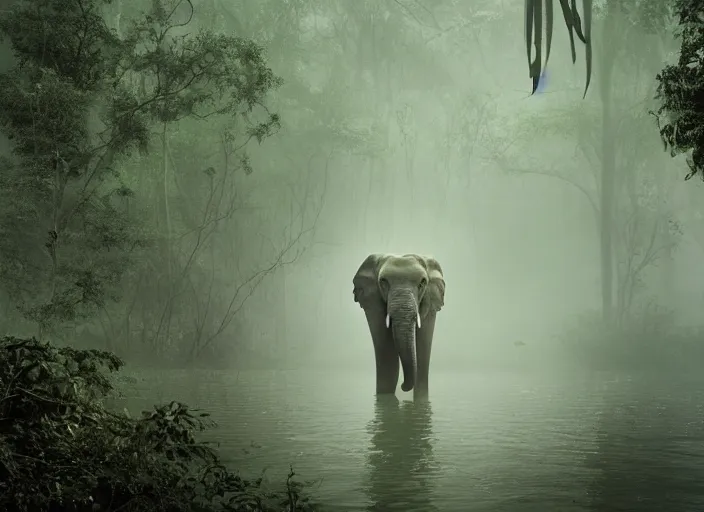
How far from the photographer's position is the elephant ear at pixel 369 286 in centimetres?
1955

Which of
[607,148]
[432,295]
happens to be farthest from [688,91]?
[607,148]

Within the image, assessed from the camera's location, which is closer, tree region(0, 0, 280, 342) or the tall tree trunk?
tree region(0, 0, 280, 342)

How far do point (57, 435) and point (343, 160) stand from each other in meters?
56.0

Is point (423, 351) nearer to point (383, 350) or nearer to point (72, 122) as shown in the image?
point (383, 350)

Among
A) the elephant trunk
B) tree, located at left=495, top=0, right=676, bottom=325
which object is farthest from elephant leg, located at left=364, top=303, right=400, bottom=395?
tree, located at left=495, top=0, right=676, bottom=325

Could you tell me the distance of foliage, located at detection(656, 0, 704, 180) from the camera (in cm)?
955

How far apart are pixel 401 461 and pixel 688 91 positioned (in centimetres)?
493

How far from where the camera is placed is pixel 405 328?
59.5 ft

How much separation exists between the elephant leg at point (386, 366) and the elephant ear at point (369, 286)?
858 mm

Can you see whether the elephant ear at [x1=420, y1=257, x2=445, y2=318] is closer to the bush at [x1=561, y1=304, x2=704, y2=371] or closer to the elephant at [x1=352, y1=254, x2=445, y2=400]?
the elephant at [x1=352, y1=254, x2=445, y2=400]

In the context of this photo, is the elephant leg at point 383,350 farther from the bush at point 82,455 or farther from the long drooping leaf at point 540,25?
the long drooping leaf at point 540,25

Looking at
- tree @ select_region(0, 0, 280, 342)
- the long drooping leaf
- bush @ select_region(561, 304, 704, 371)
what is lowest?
bush @ select_region(561, 304, 704, 371)

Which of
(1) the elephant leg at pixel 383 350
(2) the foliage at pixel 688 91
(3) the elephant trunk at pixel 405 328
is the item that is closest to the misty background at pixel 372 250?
(3) the elephant trunk at pixel 405 328

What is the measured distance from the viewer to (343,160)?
6325cm
